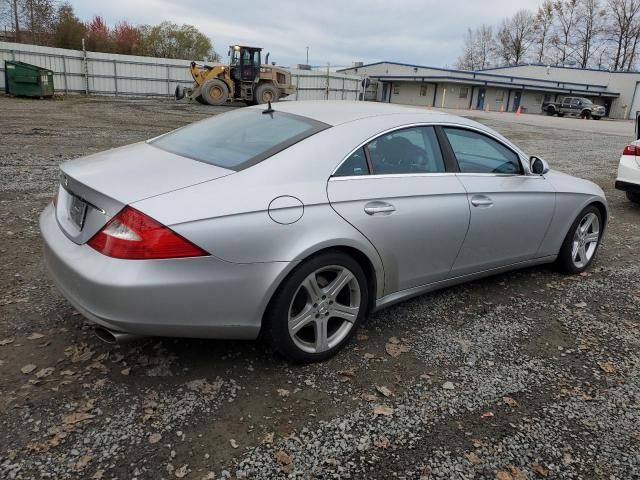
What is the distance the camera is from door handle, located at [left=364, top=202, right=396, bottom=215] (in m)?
3.10

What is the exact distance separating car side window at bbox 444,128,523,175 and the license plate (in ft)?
8.18

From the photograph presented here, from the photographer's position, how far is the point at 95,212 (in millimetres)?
2656

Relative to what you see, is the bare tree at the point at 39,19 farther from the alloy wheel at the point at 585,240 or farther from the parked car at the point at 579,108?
the alloy wheel at the point at 585,240

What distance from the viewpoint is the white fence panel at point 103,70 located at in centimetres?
2761

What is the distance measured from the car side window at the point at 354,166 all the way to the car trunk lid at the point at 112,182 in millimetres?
682

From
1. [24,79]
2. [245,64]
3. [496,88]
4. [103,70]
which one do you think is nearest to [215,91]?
[245,64]

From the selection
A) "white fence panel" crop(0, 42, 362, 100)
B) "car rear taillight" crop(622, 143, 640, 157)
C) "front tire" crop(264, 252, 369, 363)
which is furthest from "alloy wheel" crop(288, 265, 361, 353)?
"white fence panel" crop(0, 42, 362, 100)

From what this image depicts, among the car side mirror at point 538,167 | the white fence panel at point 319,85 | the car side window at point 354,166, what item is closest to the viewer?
the car side window at point 354,166

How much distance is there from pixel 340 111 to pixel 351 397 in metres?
1.91

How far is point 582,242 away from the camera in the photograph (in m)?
4.91

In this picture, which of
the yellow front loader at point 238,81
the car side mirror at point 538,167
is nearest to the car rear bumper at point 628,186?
the car side mirror at point 538,167

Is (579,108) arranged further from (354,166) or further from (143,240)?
(143,240)

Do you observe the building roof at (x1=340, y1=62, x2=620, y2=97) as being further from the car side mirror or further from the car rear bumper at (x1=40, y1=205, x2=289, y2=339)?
the car rear bumper at (x1=40, y1=205, x2=289, y2=339)

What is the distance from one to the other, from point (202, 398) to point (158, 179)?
1189mm
